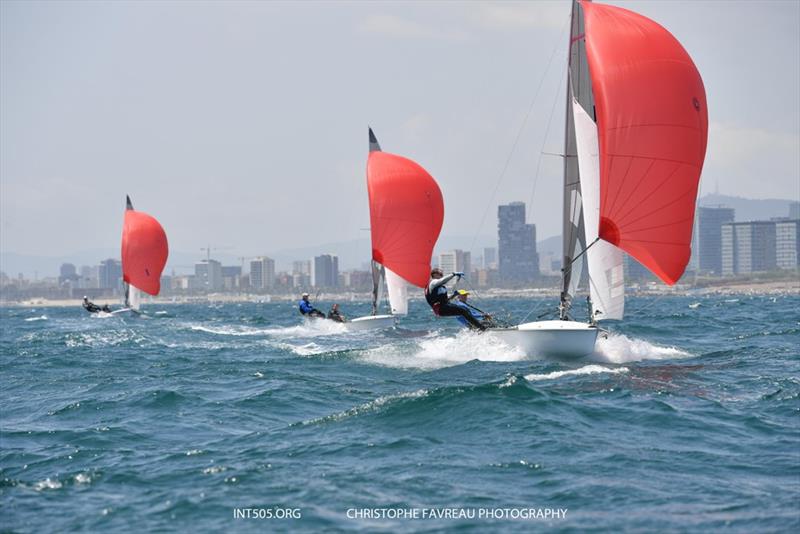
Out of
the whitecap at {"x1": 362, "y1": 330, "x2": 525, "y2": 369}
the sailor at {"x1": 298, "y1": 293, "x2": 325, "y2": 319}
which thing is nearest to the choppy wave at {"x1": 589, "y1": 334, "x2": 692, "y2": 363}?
the whitecap at {"x1": 362, "y1": 330, "x2": 525, "y2": 369}

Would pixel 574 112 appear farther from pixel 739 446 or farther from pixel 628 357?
pixel 739 446

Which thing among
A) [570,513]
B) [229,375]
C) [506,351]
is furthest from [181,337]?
[570,513]

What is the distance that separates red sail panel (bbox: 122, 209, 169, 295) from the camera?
53156mm

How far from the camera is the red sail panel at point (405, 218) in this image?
31.1m

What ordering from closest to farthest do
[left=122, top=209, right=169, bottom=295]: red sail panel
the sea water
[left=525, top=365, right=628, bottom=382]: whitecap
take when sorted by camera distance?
the sea water < [left=525, top=365, right=628, bottom=382]: whitecap < [left=122, top=209, right=169, bottom=295]: red sail panel

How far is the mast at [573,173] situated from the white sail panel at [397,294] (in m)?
13.4

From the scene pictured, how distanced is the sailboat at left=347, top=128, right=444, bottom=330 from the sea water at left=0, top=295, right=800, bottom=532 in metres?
11.6

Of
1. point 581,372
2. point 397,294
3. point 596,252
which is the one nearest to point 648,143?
point 596,252

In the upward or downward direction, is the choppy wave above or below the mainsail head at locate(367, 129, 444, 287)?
below

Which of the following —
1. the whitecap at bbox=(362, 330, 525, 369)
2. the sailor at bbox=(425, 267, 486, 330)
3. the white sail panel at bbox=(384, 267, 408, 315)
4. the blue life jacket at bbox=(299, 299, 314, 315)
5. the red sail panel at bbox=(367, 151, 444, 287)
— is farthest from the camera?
the blue life jacket at bbox=(299, 299, 314, 315)

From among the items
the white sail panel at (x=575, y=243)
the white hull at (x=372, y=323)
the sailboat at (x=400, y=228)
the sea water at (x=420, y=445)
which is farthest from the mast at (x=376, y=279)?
the white sail panel at (x=575, y=243)

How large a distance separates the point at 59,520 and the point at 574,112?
11.7 metres

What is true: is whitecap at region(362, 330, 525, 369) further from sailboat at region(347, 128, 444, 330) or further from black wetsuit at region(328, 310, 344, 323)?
black wetsuit at region(328, 310, 344, 323)

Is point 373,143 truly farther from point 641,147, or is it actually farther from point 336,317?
point 641,147
